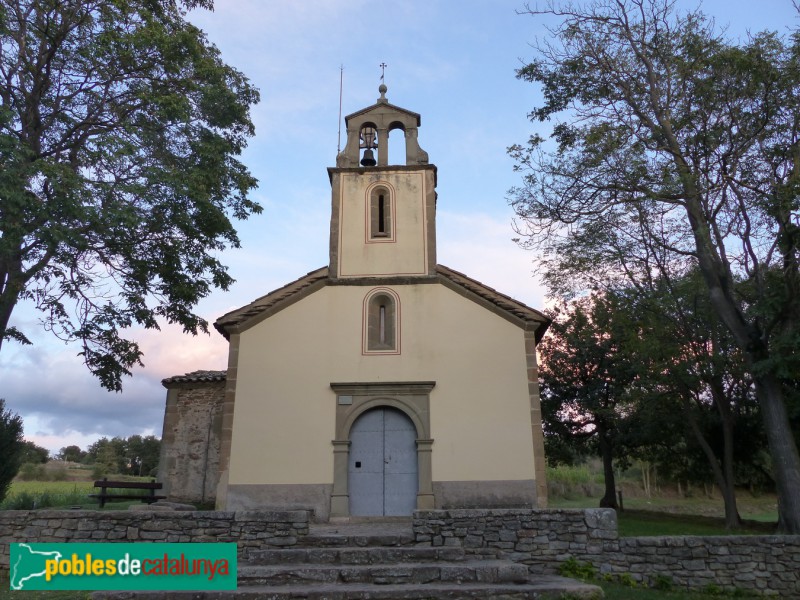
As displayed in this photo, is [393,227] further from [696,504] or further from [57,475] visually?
[57,475]

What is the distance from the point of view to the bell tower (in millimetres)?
13828

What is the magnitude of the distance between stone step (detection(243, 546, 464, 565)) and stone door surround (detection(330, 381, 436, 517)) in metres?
4.08

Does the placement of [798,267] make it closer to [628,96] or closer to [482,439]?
[628,96]

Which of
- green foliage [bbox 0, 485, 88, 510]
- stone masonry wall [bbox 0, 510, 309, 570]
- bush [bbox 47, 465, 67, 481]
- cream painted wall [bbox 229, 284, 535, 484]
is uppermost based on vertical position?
cream painted wall [bbox 229, 284, 535, 484]

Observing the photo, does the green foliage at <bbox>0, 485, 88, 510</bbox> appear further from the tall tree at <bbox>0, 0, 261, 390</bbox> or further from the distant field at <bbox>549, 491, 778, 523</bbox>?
the distant field at <bbox>549, 491, 778, 523</bbox>

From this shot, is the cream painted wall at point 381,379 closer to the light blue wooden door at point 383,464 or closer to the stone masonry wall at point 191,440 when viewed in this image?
the light blue wooden door at point 383,464

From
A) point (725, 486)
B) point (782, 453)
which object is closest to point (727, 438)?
point (725, 486)

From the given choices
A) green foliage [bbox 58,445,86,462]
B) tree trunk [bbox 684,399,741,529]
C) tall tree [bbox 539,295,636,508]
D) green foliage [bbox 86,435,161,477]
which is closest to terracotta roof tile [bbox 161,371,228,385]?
tall tree [bbox 539,295,636,508]

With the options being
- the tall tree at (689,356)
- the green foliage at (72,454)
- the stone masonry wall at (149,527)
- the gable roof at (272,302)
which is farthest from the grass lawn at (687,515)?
the green foliage at (72,454)

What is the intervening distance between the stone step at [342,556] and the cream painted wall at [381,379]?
4.26 m

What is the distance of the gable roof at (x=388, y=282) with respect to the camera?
42.4ft

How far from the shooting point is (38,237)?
33.0ft

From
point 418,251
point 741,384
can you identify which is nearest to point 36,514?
point 418,251

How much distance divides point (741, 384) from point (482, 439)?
36.5 ft
